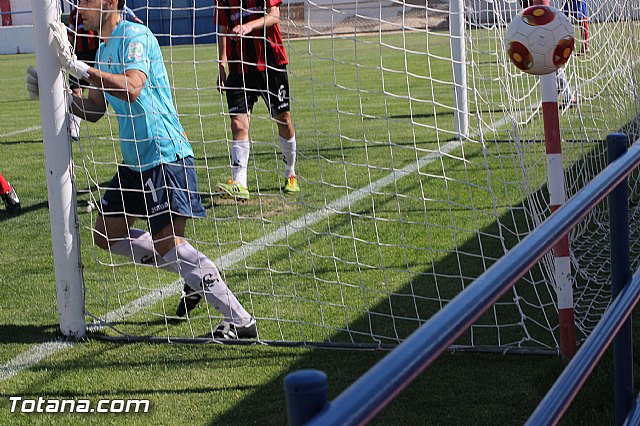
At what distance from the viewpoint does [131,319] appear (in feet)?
16.0

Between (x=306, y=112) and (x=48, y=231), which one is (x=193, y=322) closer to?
(x=48, y=231)

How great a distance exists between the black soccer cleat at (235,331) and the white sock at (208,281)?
20mm

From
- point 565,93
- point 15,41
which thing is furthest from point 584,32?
point 15,41

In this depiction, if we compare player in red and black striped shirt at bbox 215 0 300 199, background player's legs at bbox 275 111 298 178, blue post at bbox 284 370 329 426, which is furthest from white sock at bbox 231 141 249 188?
blue post at bbox 284 370 329 426

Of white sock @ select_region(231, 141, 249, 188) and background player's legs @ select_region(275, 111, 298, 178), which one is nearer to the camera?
white sock @ select_region(231, 141, 249, 188)

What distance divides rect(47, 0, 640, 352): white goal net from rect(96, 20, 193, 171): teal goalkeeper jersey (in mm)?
250

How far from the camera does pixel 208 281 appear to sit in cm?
450

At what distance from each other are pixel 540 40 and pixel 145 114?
1876mm

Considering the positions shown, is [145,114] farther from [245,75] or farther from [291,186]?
[291,186]

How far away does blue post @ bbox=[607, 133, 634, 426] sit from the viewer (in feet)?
8.80

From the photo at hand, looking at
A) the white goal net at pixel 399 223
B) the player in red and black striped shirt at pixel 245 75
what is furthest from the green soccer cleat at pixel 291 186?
the player in red and black striped shirt at pixel 245 75

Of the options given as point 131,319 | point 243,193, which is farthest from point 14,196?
point 131,319

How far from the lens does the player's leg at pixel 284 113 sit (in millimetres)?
7332

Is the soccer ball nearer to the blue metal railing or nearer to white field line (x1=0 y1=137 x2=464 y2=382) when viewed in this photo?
white field line (x1=0 y1=137 x2=464 y2=382)
